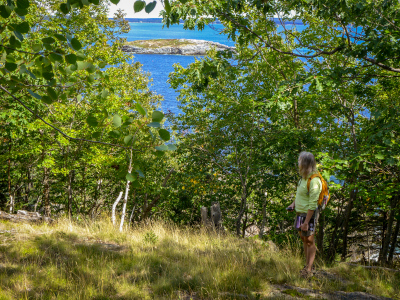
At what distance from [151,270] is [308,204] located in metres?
2.28

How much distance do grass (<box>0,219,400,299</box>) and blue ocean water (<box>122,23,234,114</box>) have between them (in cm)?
365

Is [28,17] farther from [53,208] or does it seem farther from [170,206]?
[53,208]

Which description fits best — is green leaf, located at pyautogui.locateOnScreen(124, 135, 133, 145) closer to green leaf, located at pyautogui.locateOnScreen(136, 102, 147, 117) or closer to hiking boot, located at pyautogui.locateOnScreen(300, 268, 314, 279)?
green leaf, located at pyautogui.locateOnScreen(136, 102, 147, 117)

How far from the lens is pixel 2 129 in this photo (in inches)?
366

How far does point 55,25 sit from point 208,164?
661 cm

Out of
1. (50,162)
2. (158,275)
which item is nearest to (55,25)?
(50,162)

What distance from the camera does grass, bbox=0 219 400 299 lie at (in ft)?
11.2

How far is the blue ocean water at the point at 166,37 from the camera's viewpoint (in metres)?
7.45

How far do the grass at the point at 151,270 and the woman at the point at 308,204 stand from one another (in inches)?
16.2

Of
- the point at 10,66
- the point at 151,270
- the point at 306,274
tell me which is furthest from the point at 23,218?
the point at 10,66

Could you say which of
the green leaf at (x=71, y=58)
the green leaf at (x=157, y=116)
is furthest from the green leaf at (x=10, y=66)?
the green leaf at (x=157, y=116)

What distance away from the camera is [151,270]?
13.5 feet

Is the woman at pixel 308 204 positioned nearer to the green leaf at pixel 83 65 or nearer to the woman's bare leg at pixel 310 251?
the woman's bare leg at pixel 310 251

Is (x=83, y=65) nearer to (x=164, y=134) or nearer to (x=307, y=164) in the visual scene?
(x=164, y=134)
